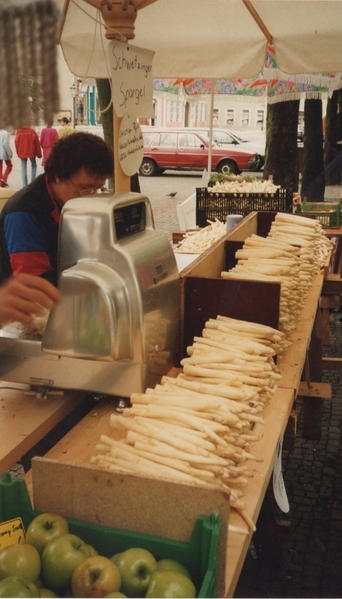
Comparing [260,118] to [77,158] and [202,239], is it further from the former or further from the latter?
[77,158]

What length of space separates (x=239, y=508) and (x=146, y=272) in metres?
0.95

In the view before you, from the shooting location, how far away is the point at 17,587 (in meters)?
1.38

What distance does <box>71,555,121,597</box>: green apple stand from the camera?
1418 millimetres

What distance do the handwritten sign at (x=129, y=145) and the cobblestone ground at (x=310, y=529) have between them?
2.22 metres

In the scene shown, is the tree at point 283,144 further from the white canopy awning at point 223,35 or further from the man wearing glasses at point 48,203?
the man wearing glasses at point 48,203

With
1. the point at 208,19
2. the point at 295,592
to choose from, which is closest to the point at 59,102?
the point at 295,592

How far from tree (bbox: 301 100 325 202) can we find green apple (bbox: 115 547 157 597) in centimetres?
1428

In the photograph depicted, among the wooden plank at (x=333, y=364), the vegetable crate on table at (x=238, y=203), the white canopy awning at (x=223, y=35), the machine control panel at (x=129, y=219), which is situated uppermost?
the white canopy awning at (x=223, y=35)

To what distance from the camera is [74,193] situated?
3.12 meters

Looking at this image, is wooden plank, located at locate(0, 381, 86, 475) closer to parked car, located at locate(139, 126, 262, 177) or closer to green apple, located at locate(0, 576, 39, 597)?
green apple, located at locate(0, 576, 39, 597)

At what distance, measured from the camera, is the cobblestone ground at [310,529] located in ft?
10.8

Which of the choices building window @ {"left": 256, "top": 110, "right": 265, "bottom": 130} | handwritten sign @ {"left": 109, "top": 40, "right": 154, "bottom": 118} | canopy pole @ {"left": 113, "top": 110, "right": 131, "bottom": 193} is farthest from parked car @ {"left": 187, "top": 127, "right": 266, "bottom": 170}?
canopy pole @ {"left": 113, "top": 110, "right": 131, "bottom": 193}

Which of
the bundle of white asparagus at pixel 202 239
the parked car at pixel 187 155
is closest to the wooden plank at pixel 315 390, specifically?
the bundle of white asparagus at pixel 202 239

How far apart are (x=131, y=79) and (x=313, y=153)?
1307 centimetres
